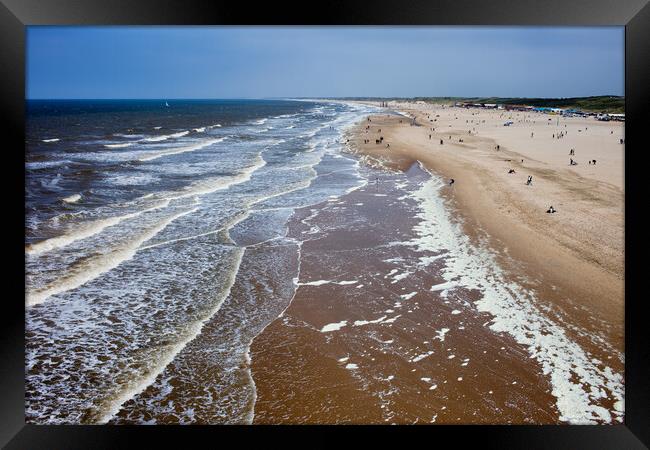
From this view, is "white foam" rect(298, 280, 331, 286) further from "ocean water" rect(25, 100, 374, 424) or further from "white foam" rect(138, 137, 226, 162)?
"white foam" rect(138, 137, 226, 162)

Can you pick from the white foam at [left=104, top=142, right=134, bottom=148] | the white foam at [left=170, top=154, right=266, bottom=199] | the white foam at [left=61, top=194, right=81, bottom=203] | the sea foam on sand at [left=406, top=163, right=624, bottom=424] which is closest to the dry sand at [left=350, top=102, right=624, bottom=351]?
the sea foam on sand at [left=406, top=163, right=624, bottom=424]

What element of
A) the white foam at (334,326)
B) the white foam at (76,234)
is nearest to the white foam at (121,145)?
the white foam at (76,234)

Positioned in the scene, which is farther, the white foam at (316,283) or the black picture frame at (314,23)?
the white foam at (316,283)

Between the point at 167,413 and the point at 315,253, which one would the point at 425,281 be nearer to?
the point at 315,253

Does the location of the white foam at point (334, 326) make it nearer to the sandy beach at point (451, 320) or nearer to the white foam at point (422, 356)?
the sandy beach at point (451, 320)

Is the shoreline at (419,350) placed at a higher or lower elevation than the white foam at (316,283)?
lower

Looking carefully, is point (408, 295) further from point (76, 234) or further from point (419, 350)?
point (76, 234)

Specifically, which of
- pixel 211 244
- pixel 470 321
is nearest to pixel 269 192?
pixel 211 244
